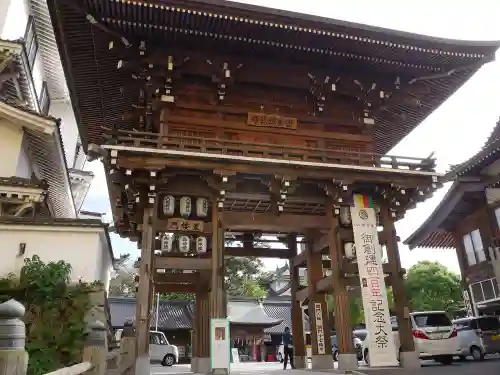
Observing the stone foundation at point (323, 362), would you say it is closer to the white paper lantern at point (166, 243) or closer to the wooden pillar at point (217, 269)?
the wooden pillar at point (217, 269)

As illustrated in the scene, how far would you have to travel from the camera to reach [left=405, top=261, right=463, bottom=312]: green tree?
33631 mm

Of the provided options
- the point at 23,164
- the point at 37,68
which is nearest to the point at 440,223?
the point at 23,164

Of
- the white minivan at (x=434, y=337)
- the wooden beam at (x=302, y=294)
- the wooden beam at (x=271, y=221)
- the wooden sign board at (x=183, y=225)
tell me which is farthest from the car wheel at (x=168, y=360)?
the wooden sign board at (x=183, y=225)

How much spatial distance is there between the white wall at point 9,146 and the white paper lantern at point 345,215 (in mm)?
10789

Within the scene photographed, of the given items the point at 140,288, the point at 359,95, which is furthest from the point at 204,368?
the point at 359,95

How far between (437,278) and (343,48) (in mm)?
→ 28482

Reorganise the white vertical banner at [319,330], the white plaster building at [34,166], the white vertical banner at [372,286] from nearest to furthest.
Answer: the white plaster building at [34,166] < the white vertical banner at [372,286] < the white vertical banner at [319,330]

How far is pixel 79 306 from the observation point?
1055cm

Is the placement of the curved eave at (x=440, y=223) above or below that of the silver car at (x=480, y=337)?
above

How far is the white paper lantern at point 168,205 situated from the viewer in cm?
1196

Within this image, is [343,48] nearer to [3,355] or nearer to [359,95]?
[359,95]

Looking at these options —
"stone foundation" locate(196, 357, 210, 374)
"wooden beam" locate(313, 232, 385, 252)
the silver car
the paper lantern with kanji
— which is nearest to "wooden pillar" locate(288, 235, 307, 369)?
"wooden beam" locate(313, 232, 385, 252)

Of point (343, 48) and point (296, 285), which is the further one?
point (296, 285)

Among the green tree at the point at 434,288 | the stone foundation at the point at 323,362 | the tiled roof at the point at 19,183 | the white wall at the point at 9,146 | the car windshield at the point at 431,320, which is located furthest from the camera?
the green tree at the point at 434,288
